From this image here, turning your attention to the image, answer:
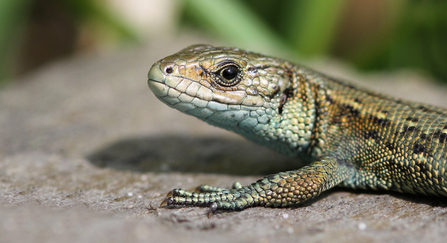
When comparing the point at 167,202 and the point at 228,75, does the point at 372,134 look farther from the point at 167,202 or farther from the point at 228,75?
the point at 167,202

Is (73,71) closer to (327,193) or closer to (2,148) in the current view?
(2,148)

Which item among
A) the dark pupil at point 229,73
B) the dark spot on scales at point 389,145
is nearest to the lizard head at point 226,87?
the dark pupil at point 229,73

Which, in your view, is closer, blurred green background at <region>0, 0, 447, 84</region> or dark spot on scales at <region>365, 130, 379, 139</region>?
dark spot on scales at <region>365, 130, 379, 139</region>

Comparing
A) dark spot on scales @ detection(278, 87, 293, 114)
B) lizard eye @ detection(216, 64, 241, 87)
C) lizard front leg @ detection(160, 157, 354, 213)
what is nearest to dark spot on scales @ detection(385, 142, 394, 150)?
lizard front leg @ detection(160, 157, 354, 213)

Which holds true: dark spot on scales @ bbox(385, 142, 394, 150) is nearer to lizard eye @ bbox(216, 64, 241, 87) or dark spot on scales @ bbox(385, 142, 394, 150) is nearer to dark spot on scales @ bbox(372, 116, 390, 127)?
dark spot on scales @ bbox(372, 116, 390, 127)

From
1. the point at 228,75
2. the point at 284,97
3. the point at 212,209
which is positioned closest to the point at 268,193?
the point at 212,209

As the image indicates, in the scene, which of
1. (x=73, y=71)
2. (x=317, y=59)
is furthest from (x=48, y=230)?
(x=317, y=59)

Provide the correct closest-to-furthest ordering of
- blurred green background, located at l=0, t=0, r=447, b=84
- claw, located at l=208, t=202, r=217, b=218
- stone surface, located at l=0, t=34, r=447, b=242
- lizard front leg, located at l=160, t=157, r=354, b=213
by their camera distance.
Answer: stone surface, located at l=0, t=34, r=447, b=242 → claw, located at l=208, t=202, r=217, b=218 → lizard front leg, located at l=160, t=157, r=354, b=213 → blurred green background, located at l=0, t=0, r=447, b=84

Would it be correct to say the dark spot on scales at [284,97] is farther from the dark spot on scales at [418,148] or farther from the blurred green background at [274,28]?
the blurred green background at [274,28]
